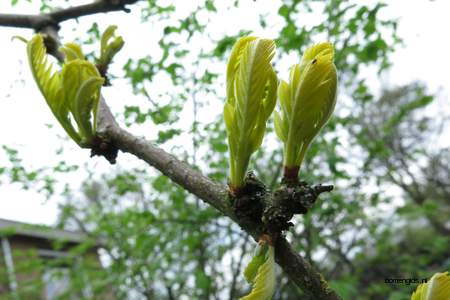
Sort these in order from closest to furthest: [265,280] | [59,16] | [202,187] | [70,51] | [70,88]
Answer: [265,280] → [202,187] → [70,88] → [70,51] → [59,16]

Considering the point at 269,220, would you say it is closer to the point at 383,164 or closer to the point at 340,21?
the point at 340,21

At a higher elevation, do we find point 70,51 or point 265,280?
point 70,51

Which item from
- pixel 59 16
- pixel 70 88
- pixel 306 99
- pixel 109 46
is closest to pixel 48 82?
pixel 70 88

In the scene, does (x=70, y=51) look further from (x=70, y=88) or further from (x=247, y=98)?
(x=247, y=98)

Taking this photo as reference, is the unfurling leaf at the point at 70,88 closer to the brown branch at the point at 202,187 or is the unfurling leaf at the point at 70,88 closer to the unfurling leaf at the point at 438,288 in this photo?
the brown branch at the point at 202,187

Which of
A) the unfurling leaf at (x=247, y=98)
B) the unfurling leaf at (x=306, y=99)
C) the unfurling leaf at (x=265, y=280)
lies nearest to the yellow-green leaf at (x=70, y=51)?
the unfurling leaf at (x=247, y=98)

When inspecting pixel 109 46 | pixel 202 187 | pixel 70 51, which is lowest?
pixel 202 187

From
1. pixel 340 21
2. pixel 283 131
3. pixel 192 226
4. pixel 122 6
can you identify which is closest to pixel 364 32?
pixel 340 21
